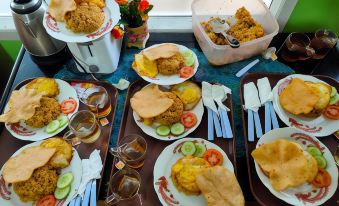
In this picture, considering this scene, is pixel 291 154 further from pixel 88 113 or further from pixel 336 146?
pixel 88 113

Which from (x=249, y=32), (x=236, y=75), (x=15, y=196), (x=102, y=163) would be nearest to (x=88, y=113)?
(x=102, y=163)

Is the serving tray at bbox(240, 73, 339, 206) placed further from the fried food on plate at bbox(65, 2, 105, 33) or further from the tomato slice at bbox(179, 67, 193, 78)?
the fried food on plate at bbox(65, 2, 105, 33)

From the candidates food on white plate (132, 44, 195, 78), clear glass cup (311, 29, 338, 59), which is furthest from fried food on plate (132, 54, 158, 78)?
clear glass cup (311, 29, 338, 59)

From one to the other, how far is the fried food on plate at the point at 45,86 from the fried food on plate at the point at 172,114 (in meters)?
0.48

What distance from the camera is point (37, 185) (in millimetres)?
999

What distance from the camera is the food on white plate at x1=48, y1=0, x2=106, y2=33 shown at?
108 centimetres

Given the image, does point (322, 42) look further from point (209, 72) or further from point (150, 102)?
point (150, 102)

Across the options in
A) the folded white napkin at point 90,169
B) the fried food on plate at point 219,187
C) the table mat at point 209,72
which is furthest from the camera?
the table mat at point 209,72

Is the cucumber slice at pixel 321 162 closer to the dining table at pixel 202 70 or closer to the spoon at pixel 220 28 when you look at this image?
the dining table at pixel 202 70

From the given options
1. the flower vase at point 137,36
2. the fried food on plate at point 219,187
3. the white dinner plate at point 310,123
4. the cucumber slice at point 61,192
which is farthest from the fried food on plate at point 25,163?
the white dinner plate at point 310,123

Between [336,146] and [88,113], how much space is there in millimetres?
1015

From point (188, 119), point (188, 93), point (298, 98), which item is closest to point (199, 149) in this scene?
point (188, 119)

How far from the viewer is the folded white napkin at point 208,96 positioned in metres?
1.21

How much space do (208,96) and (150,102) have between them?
26 centimetres
